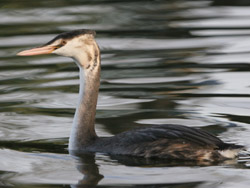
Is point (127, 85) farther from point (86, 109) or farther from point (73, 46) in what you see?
point (73, 46)

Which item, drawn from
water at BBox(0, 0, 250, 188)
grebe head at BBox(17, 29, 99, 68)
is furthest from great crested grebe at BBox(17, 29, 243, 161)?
water at BBox(0, 0, 250, 188)

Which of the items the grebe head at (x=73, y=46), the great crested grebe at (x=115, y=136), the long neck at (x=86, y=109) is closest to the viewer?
the great crested grebe at (x=115, y=136)

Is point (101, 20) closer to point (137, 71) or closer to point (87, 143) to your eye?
point (137, 71)

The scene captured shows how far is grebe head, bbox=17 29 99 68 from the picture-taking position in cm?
868

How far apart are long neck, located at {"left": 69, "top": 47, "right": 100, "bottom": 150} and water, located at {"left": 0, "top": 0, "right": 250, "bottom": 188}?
0.26 meters

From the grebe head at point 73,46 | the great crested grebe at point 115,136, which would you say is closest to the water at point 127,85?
the great crested grebe at point 115,136

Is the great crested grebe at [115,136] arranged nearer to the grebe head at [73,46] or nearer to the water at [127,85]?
the grebe head at [73,46]

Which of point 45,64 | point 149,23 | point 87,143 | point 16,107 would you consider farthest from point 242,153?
point 149,23

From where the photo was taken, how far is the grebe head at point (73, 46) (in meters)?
8.68

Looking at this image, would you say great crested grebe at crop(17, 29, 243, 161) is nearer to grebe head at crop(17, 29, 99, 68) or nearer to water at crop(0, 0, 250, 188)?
grebe head at crop(17, 29, 99, 68)

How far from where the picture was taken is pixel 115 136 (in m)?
8.68

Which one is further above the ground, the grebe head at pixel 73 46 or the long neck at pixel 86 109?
the grebe head at pixel 73 46

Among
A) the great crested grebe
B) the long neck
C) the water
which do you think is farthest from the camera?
the long neck

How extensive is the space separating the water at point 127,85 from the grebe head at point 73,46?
3.64 ft
